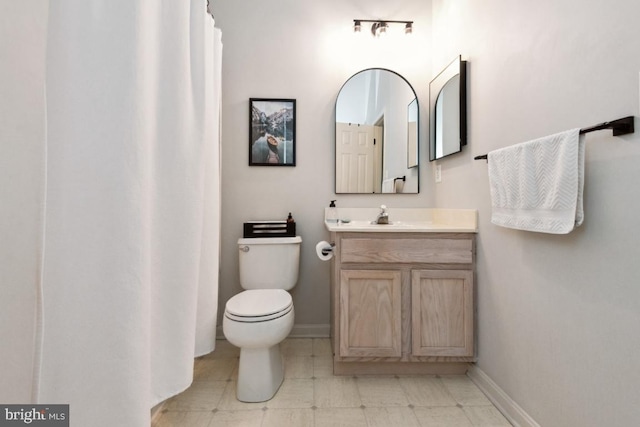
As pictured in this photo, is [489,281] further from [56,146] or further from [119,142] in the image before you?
[56,146]

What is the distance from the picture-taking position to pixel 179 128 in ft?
3.43

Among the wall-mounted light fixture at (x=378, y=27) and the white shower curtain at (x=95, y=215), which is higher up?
the wall-mounted light fixture at (x=378, y=27)

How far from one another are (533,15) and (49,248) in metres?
1.85

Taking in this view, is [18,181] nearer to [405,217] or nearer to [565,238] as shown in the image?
[565,238]

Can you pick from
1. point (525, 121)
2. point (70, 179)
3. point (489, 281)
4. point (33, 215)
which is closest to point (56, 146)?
point (70, 179)

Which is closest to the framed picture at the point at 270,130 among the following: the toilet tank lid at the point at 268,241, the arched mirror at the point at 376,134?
the arched mirror at the point at 376,134

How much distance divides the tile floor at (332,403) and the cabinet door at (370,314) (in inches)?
7.3

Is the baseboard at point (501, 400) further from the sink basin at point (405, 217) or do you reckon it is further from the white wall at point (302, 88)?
the white wall at point (302, 88)

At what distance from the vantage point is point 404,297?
1.62 meters

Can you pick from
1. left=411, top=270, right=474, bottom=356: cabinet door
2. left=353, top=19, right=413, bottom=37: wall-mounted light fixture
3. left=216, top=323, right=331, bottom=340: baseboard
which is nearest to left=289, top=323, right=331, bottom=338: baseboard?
left=216, top=323, right=331, bottom=340: baseboard

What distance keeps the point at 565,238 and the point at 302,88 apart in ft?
6.06

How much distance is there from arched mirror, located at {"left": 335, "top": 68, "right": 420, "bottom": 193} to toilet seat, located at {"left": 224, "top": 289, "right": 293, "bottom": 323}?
3.11 ft

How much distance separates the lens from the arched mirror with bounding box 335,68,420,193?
2.18 meters

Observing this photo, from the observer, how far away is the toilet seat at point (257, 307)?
1.41m
